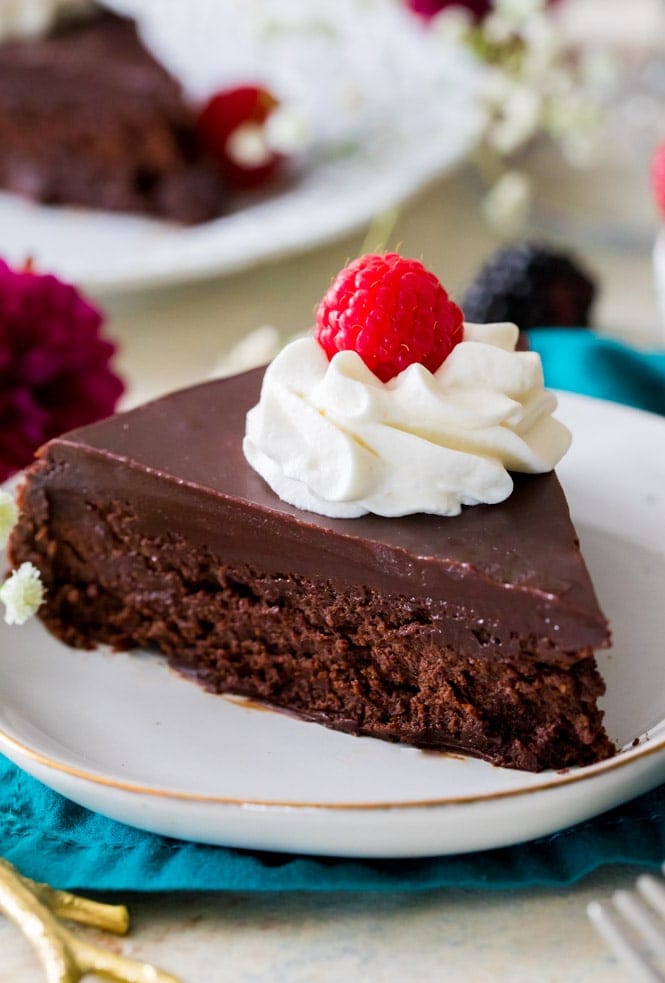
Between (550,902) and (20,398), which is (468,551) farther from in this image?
(20,398)


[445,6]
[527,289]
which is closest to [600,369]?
[527,289]

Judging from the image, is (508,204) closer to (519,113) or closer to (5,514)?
(519,113)

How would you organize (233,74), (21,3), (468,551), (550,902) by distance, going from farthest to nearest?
(233,74)
(21,3)
(468,551)
(550,902)

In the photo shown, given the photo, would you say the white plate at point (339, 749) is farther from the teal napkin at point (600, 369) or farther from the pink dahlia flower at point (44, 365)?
the pink dahlia flower at point (44, 365)

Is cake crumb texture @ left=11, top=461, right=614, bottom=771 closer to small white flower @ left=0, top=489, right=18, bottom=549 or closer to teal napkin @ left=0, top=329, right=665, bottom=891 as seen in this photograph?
teal napkin @ left=0, top=329, right=665, bottom=891

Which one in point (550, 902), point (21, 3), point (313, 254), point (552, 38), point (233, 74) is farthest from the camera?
point (233, 74)

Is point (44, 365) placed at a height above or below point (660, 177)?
below

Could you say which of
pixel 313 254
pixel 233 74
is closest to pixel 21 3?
pixel 233 74
